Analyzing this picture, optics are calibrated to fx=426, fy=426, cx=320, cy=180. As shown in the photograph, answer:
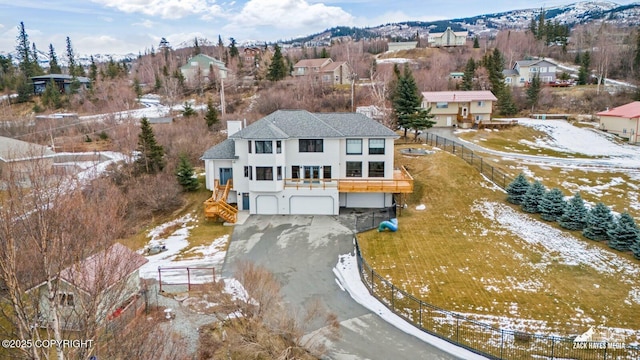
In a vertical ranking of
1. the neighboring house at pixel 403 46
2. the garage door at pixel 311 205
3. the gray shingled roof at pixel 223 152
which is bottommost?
the garage door at pixel 311 205

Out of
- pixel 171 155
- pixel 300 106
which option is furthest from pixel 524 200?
pixel 300 106

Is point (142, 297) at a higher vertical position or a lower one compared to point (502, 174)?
lower

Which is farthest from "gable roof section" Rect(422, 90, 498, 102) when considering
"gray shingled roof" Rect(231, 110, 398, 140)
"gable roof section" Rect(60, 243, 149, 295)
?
"gable roof section" Rect(60, 243, 149, 295)

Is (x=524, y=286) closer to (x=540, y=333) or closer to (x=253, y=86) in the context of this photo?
(x=540, y=333)

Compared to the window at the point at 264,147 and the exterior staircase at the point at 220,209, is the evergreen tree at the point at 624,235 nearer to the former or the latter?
the window at the point at 264,147

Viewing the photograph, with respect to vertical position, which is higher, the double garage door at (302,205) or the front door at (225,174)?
the front door at (225,174)

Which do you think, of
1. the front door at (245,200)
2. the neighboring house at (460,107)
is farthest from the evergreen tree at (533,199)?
the neighboring house at (460,107)
